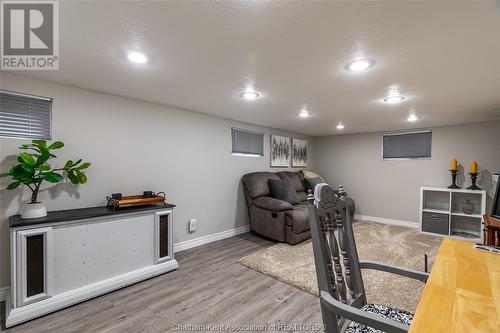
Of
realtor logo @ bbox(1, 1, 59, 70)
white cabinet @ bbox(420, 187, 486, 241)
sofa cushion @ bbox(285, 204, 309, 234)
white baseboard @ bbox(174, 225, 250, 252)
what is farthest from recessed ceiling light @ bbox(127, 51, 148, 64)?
white cabinet @ bbox(420, 187, 486, 241)

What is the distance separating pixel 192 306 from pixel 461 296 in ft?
6.61

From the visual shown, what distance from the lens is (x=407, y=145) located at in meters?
4.98

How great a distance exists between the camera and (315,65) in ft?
6.39

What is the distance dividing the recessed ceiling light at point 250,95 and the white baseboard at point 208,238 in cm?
232

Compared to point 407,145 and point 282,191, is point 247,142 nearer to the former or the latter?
point 282,191

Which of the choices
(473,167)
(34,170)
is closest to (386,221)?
(473,167)

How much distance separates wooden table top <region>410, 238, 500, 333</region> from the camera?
2.44 feet

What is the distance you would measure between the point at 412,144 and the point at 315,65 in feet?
A: 13.7

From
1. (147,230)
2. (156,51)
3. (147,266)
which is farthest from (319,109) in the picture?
(147,266)

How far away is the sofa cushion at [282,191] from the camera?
4309 mm

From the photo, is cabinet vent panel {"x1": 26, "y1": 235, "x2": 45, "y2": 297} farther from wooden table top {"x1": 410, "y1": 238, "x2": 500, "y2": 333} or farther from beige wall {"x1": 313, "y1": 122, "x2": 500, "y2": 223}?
beige wall {"x1": 313, "y1": 122, "x2": 500, "y2": 223}

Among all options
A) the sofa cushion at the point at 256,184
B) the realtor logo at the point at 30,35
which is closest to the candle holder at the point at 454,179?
the sofa cushion at the point at 256,184

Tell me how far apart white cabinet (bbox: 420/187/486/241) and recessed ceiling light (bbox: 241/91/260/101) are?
12.7 ft

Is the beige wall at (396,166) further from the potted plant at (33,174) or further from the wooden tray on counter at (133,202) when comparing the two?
the potted plant at (33,174)
